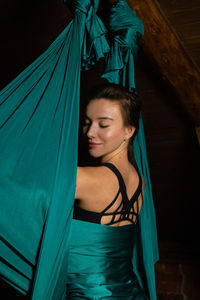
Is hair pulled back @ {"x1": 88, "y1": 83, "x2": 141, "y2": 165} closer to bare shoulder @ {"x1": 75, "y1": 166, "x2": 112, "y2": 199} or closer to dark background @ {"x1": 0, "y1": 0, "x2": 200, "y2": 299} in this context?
bare shoulder @ {"x1": 75, "y1": 166, "x2": 112, "y2": 199}

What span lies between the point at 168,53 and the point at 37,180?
1.16m

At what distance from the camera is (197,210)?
8.61 ft

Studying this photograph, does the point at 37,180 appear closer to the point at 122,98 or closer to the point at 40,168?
the point at 40,168

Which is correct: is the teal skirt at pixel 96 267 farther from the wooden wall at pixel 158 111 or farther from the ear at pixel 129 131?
the wooden wall at pixel 158 111

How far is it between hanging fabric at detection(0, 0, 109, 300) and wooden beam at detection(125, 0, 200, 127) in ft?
2.45

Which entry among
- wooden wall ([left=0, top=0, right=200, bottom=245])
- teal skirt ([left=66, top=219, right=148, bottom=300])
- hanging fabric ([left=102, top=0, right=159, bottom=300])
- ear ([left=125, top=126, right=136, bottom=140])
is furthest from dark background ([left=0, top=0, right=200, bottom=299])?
teal skirt ([left=66, top=219, right=148, bottom=300])

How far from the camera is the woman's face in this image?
3.92 ft

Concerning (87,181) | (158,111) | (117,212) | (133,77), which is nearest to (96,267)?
(117,212)

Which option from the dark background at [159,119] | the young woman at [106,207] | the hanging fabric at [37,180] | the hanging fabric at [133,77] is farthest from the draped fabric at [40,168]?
the dark background at [159,119]

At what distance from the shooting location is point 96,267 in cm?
110

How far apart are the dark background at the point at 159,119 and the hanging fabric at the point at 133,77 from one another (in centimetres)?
26

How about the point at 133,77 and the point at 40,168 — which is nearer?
the point at 40,168


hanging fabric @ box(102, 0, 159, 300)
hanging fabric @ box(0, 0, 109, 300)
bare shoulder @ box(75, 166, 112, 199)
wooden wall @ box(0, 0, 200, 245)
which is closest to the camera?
hanging fabric @ box(0, 0, 109, 300)

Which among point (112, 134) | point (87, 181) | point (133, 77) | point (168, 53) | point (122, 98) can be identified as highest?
point (168, 53)
